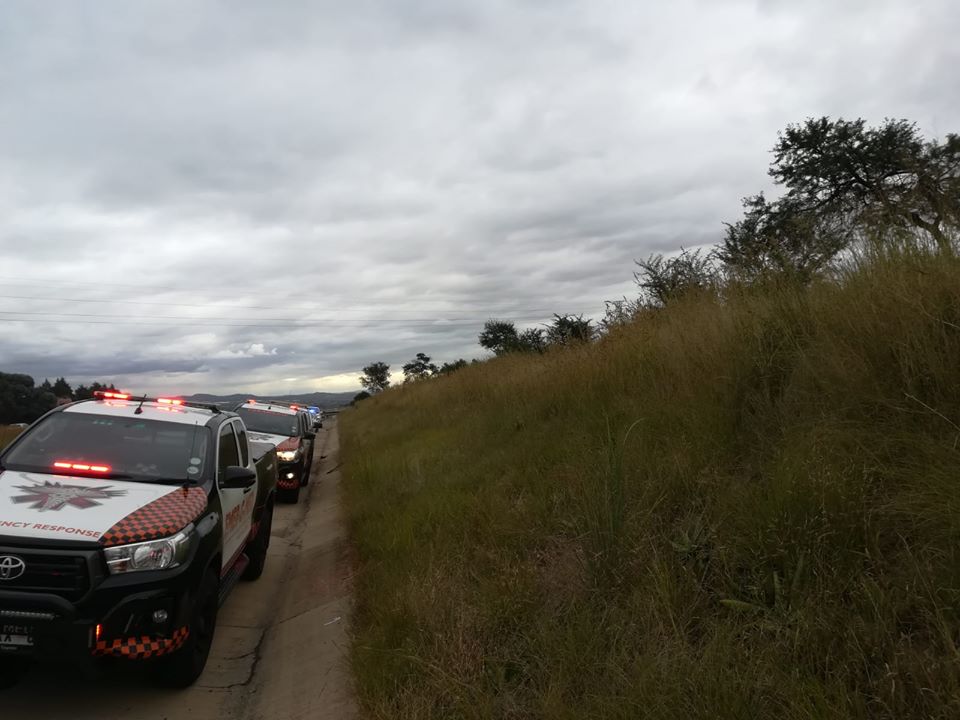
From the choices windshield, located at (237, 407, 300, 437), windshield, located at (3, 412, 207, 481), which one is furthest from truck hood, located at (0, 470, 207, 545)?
windshield, located at (237, 407, 300, 437)

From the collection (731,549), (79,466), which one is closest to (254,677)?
(79,466)

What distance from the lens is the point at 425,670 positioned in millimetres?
3771

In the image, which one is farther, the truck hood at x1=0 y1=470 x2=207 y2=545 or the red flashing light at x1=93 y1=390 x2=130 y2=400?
the red flashing light at x1=93 y1=390 x2=130 y2=400

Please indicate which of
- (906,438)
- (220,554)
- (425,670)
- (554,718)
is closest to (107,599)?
(220,554)

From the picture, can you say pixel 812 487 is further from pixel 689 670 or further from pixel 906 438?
pixel 689 670

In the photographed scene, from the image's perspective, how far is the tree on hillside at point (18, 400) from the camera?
24.1 meters

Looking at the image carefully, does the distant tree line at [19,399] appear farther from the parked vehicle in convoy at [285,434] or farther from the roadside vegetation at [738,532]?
the roadside vegetation at [738,532]

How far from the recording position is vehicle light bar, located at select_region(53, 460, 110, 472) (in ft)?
15.6

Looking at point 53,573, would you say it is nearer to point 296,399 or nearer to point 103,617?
point 103,617

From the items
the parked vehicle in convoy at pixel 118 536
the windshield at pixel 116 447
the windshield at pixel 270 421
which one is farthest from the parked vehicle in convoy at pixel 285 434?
the parked vehicle in convoy at pixel 118 536

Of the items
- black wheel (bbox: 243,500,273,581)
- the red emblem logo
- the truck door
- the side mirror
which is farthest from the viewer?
black wheel (bbox: 243,500,273,581)

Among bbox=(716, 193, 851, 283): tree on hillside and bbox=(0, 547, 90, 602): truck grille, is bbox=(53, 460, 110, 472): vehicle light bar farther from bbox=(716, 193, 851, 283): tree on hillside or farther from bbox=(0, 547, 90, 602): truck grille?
bbox=(716, 193, 851, 283): tree on hillside

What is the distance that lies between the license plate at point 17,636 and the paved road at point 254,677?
14.1 inches

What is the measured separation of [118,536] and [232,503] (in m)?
1.66
